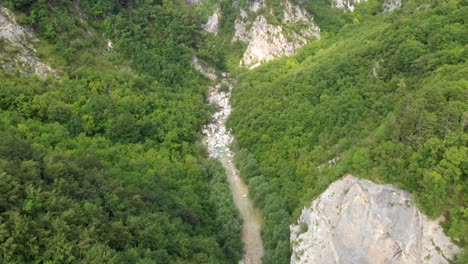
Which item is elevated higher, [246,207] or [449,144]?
[246,207]

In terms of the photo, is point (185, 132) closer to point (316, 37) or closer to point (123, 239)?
point (123, 239)

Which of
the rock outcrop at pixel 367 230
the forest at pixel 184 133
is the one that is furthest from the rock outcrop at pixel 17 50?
the rock outcrop at pixel 367 230

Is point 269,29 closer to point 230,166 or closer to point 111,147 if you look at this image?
point 230,166

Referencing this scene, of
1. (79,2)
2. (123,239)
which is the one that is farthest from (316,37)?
(123,239)

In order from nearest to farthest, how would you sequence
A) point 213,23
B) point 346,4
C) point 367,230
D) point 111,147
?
point 367,230 < point 111,147 < point 346,4 < point 213,23

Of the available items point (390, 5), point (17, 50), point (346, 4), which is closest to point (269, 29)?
point (346, 4)
